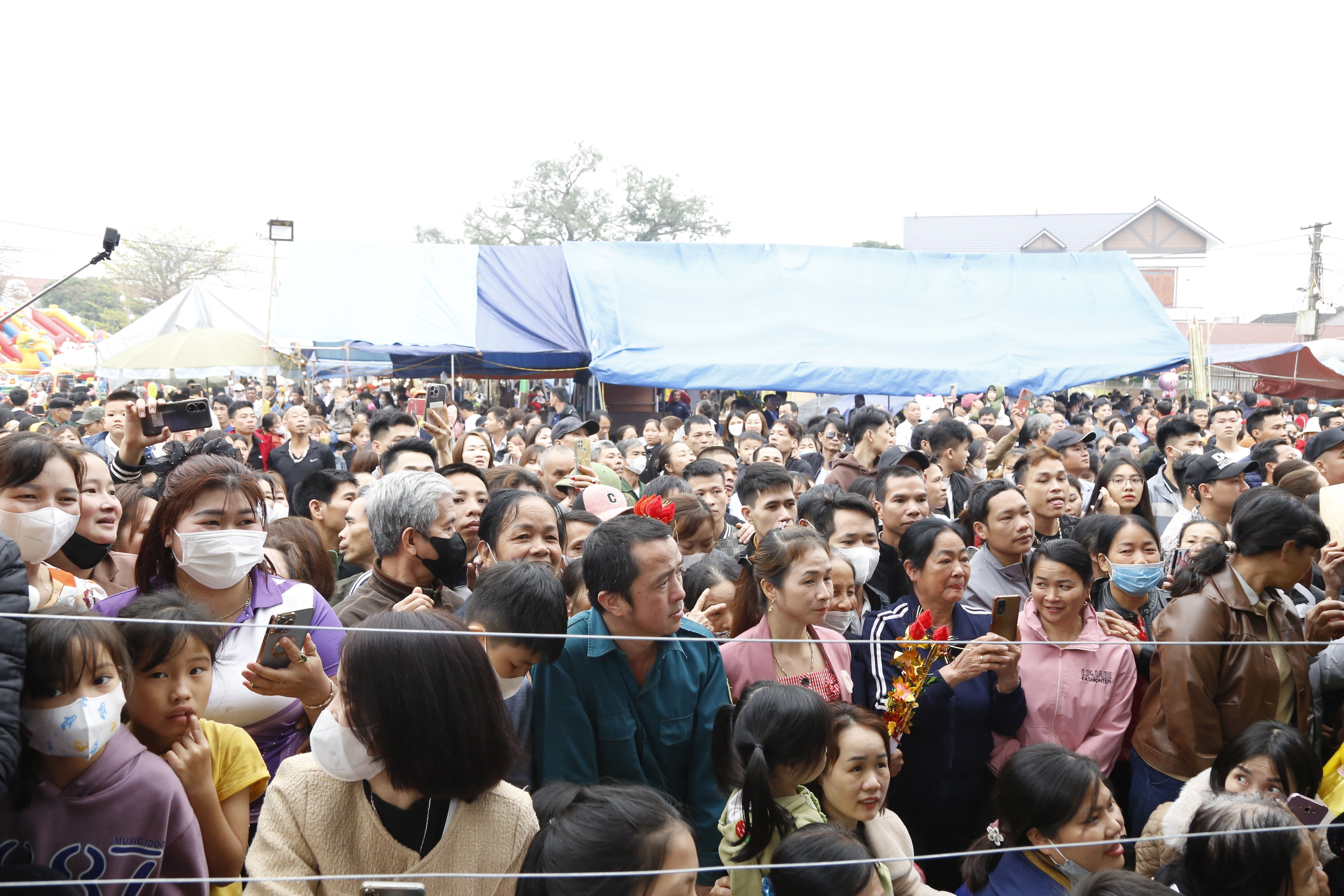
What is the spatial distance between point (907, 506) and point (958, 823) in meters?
1.46

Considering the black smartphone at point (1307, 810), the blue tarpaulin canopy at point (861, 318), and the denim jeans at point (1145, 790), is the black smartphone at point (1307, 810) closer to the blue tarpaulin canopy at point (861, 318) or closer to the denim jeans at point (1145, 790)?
the denim jeans at point (1145, 790)

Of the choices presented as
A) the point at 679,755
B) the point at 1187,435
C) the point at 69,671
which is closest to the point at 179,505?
the point at 69,671

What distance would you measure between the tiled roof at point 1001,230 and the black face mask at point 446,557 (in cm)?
3647

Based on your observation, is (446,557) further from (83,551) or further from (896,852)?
(896,852)

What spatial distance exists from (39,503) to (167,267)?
40.7 m

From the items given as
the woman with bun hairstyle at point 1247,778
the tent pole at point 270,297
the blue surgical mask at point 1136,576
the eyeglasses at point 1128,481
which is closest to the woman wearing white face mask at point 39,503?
the woman with bun hairstyle at point 1247,778

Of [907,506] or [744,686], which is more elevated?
[907,506]

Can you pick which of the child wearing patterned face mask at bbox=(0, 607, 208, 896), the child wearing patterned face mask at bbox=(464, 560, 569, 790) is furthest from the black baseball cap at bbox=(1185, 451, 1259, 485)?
the child wearing patterned face mask at bbox=(0, 607, 208, 896)

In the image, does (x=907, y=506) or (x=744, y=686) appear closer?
(x=744, y=686)

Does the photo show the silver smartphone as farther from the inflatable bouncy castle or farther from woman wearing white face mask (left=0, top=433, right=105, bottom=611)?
the inflatable bouncy castle

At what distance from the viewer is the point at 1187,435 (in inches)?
228

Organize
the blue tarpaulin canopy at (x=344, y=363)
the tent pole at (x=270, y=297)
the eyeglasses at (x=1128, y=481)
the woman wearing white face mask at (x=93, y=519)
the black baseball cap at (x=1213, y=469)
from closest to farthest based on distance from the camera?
the woman wearing white face mask at (x=93, y=519) → the black baseball cap at (x=1213, y=469) → the eyeglasses at (x=1128, y=481) → the tent pole at (x=270, y=297) → the blue tarpaulin canopy at (x=344, y=363)

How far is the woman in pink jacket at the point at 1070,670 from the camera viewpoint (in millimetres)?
2918

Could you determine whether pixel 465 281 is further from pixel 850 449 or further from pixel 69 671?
pixel 69 671
